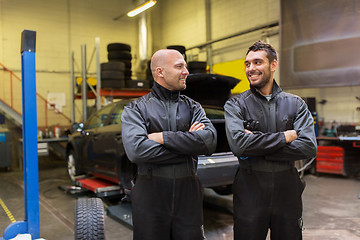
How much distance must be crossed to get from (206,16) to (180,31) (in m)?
1.55

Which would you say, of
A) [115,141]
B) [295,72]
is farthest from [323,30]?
[115,141]

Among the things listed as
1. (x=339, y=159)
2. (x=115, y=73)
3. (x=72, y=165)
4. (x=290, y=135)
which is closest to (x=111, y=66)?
(x=115, y=73)

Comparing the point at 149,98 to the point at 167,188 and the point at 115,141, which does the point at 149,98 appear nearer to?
the point at 167,188

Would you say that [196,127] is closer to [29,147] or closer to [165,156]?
[165,156]

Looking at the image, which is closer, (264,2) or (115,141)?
(115,141)

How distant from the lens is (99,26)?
1177 cm

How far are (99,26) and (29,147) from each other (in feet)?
33.2

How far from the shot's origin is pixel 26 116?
2.44m

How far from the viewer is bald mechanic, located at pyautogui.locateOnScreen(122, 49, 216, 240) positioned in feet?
6.36

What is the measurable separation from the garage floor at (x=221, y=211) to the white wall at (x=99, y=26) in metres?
3.09

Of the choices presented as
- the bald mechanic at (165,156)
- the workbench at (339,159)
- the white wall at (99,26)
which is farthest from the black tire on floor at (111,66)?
the bald mechanic at (165,156)

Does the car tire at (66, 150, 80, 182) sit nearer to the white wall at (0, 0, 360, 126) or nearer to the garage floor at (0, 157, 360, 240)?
the garage floor at (0, 157, 360, 240)

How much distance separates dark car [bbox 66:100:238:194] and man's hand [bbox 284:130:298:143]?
1.61 m

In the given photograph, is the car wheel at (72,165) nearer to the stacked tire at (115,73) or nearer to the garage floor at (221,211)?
the garage floor at (221,211)
